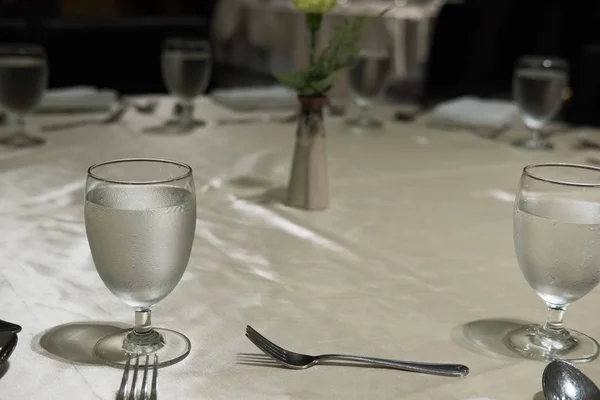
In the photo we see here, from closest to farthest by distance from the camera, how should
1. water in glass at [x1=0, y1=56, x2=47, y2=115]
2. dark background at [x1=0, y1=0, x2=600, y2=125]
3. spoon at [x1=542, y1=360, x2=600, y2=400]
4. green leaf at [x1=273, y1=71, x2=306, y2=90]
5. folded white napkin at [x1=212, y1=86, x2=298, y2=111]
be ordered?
spoon at [x1=542, y1=360, x2=600, y2=400] → green leaf at [x1=273, y1=71, x2=306, y2=90] → water in glass at [x1=0, y1=56, x2=47, y2=115] → folded white napkin at [x1=212, y1=86, x2=298, y2=111] → dark background at [x1=0, y1=0, x2=600, y2=125]

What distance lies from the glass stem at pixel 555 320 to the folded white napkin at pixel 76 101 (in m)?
1.28

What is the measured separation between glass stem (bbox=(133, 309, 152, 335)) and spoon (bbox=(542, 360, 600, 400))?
13.8 inches

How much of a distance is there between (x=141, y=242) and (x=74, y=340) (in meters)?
0.14

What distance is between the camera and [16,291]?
2.71 feet

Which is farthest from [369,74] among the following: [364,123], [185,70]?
[185,70]

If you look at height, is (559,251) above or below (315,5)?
below

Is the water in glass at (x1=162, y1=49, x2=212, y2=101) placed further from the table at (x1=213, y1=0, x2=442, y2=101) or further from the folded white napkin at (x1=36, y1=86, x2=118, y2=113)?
the table at (x1=213, y1=0, x2=442, y2=101)

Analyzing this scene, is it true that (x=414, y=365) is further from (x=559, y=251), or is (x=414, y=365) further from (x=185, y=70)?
(x=185, y=70)

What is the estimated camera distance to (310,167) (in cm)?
117

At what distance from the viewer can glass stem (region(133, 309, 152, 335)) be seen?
2.27 feet

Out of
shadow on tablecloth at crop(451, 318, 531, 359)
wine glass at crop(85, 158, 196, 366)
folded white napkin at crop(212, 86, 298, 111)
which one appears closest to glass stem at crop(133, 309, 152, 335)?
wine glass at crop(85, 158, 196, 366)

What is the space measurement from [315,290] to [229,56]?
6065 mm

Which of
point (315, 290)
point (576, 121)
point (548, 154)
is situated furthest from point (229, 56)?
point (315, 290)

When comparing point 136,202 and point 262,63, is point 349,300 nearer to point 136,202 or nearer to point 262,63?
point 136,202
